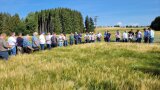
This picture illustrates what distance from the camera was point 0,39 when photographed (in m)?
15.4

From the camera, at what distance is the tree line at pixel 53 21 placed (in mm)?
125938

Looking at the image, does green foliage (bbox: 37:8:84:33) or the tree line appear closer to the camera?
the tree line

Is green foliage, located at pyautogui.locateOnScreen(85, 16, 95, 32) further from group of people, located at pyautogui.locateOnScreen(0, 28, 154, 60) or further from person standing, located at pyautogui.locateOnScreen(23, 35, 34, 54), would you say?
person standing, located at pyautogui.locateOnScreen(23, 35, 34, 54)

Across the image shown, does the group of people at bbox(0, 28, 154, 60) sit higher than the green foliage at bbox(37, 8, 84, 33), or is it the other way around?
the green foliage at bbox(37, 8, 84, 33)

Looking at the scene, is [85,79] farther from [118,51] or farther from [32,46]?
[32,46]

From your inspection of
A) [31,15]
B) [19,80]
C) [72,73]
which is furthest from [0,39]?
[31,15]

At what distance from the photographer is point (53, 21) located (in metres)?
148

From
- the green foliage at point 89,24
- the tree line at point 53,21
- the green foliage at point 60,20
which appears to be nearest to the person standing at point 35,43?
the tree line at point 53,21

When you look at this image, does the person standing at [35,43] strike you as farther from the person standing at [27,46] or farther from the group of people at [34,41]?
the person standing at [27,46]

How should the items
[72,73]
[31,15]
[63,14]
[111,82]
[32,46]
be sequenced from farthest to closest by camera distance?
[63,14] < [31,15] < [32,46] < [72,73] < [111,82]

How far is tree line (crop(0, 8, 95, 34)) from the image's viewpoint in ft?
413

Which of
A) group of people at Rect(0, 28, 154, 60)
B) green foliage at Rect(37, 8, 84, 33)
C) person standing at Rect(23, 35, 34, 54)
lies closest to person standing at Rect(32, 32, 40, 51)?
group of people at Rect(0, 28, 154, 60)

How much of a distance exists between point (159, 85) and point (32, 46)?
1619 centimetres

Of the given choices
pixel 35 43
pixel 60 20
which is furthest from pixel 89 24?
pixel 35 43
